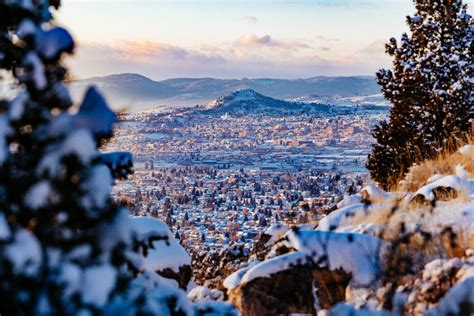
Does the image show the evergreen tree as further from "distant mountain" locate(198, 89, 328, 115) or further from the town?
"distant mountain" locate(198, 89, 328, 115)

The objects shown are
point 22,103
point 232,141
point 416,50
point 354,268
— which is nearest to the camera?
point 22,103

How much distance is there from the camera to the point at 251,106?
129 meters

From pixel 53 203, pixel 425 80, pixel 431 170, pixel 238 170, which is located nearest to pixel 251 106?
pixel 238 170

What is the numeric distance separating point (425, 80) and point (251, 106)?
113907 mm

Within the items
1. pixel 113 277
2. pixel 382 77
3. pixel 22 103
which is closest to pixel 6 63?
pixel 22 103

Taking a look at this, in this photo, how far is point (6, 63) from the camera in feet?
10.6

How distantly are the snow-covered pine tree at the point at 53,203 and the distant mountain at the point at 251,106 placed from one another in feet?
395

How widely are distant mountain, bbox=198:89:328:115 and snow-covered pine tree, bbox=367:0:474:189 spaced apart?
349 feet

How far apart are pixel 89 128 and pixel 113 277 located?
0.49 metres

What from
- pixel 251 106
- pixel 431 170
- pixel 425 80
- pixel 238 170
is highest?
pixel 425 80

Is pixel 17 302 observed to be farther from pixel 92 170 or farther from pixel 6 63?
pixel 6 63

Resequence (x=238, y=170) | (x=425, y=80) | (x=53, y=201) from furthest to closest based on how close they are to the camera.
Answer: (x=238, y=170)
(x=425, y=80)
(x=53, y=201)

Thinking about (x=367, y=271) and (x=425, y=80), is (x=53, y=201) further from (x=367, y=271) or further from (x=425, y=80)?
(x=425, y=80)

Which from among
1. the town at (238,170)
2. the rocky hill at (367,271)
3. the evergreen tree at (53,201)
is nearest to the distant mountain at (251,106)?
the town at (238,170)
